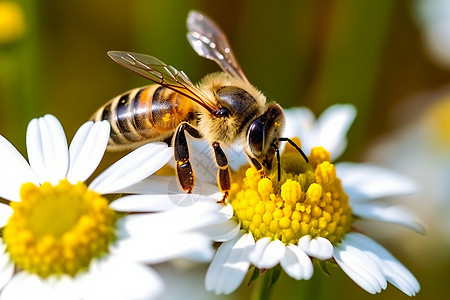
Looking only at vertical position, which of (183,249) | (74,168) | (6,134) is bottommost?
(6,134)

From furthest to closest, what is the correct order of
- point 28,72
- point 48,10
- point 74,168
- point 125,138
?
1. point 48,10
2. point 28,72
3. point 125,138
4. point 74,168

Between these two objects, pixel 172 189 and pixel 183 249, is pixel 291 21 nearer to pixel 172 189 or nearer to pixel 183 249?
pixel 172 189

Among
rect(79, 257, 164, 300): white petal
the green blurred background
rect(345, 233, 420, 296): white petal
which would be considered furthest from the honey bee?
the green blurred background

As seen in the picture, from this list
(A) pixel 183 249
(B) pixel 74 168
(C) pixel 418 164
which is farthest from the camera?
(C) pixel 418 164

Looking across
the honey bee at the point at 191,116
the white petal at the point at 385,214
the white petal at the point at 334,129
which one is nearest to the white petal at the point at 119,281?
the honey bee at the point at 191,116

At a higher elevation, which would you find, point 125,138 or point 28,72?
point 125,138

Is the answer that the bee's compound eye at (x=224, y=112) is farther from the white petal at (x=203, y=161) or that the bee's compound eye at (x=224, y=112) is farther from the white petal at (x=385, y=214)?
the white petal at (x=385, y=214)

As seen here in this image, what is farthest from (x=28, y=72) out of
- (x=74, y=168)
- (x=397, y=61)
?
(x=397, y=61)
